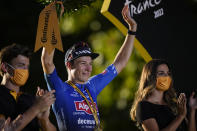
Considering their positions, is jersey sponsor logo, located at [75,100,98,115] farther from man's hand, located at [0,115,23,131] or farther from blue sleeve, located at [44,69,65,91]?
man's hand, located at [0,115,23,131]

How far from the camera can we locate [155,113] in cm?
501

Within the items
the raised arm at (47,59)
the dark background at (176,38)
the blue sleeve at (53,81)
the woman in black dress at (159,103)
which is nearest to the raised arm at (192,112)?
the woman in black dress at (159,103)

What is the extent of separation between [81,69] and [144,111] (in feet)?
2.29

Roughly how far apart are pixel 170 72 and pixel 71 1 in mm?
1179

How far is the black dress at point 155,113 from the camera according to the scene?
4.98 m

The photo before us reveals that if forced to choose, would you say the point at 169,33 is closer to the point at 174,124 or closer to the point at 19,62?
the point at 174,124

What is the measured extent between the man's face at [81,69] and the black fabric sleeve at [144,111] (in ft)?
1.86

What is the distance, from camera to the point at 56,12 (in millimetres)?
4758

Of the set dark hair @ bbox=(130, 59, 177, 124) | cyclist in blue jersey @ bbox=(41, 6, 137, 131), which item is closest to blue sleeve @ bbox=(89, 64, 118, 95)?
cyclist in blue jersey @ bbox=(41, 6, 137, 131)

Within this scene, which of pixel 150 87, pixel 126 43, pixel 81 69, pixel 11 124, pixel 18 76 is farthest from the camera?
pixel 126 43

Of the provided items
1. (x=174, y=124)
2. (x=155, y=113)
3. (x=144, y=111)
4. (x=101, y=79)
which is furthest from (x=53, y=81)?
(x=174, y=124)

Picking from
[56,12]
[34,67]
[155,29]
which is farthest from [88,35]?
[56,12]

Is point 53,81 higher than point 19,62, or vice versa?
point 19,62

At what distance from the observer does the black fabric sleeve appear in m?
4.98
